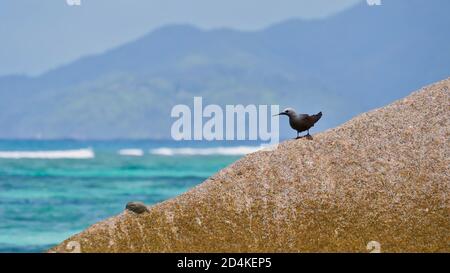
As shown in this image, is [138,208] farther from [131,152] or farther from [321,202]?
[131,152]

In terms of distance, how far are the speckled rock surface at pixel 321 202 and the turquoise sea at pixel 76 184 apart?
8332 mm

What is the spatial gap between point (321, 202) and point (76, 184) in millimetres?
23029

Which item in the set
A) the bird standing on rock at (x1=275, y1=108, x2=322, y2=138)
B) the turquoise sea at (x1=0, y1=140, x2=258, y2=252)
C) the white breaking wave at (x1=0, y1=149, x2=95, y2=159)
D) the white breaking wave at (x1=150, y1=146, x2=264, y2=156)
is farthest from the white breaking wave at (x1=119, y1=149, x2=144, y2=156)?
the bird standing on rock at (x1=275, y1=108, x2=322, y2=138)

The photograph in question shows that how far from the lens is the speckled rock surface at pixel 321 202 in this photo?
28.7 feet

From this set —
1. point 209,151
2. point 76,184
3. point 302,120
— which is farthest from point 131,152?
point 302,120

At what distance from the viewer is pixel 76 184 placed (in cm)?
3133

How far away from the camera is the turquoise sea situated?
21031mm

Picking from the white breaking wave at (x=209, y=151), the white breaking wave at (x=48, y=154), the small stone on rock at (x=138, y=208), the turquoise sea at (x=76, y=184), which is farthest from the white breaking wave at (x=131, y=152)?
the small stone on rock at (x=138, y=208)

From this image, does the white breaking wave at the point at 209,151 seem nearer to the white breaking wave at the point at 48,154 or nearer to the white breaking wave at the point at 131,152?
the white breaking wave at the point at 131,152

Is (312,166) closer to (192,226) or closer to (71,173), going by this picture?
(192,226)

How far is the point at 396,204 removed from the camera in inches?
369

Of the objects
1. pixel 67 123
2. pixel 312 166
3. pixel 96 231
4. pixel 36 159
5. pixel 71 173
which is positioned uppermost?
pixel 67 123
